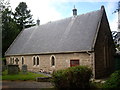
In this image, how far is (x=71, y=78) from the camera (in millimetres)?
11055

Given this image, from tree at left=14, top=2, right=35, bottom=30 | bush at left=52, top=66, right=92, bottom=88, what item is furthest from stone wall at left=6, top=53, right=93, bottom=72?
tree at left=14, top=2, right=35, bottom=30

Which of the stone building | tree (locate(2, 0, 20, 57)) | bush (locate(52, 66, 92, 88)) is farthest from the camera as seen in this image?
tree (locate(2, 0, 20, 57))

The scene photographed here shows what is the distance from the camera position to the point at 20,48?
30078 millimetres

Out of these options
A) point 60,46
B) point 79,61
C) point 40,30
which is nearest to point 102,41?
point 79,61

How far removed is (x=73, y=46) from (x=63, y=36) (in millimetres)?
3787

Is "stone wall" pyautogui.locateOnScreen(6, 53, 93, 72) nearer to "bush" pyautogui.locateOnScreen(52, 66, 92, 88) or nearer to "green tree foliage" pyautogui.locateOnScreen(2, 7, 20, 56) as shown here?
"bush" pyautogui.locateOnScreen(52, 66, 92, 88)

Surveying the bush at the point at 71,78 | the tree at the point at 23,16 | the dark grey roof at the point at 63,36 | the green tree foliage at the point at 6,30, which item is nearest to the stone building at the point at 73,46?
the dark grey roof at the point at 63,36

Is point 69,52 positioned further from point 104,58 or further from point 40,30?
point 40,30

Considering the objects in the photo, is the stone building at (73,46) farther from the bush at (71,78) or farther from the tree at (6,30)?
the tree at (6,30)

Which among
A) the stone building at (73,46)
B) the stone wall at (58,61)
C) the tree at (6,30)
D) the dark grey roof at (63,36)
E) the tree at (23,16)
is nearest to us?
the stone wall at (58,61)

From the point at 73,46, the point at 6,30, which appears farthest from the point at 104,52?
the point at 6,30

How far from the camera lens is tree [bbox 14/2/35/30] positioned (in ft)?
210

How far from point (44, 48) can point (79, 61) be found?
7585 millimetres

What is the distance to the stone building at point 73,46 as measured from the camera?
19094 mm
